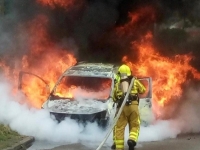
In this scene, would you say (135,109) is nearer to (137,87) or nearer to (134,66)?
(137,87)

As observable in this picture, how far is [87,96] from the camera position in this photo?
42.1 ft

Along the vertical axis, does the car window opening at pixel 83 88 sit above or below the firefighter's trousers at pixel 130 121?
above

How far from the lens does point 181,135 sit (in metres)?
13.6

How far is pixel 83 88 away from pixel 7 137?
2.40 m

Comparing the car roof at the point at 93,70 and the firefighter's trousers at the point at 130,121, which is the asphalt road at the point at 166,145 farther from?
the car roof at the point at 93,70

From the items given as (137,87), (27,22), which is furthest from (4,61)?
(137,87)

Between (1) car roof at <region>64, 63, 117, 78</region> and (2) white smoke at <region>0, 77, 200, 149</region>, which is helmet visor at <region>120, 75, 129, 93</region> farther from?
(1) car roof at <region>64, 63, 117, 78</region>

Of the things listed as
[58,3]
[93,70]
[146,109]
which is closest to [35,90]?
[93,70]

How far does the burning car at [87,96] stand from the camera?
472 inches

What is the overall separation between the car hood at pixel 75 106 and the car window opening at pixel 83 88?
13.9 inches

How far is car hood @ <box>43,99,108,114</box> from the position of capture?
12.0 metres

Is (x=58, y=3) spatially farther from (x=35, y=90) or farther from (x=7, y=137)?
(x=7, y=137)

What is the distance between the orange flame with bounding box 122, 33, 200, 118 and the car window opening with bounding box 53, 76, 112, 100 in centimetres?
195

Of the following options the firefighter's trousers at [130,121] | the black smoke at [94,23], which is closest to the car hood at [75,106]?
the firefighter's trousers at [130,121]
